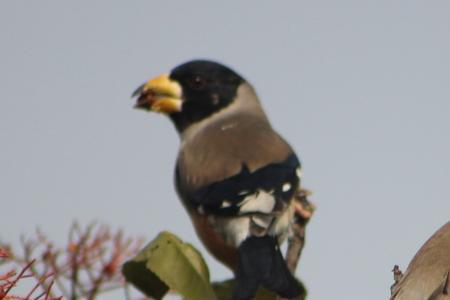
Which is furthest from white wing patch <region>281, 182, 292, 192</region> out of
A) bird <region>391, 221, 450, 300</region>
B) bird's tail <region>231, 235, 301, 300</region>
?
bird <region>391, 221, 450, 300</region>

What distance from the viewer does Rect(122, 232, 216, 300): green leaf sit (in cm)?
328

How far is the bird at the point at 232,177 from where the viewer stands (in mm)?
3973

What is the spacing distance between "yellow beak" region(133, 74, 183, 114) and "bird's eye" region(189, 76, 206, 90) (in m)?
0.11

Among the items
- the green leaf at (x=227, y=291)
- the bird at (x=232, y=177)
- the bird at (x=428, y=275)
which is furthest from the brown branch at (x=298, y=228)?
the bird at (x=428, y=275)

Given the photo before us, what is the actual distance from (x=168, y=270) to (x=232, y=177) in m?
0.99

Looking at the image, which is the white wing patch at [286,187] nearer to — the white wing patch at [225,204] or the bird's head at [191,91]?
the white wing patch at [225,204]

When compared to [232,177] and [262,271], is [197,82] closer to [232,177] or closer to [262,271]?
[232,177]

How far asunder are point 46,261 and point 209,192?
1088 millimetres

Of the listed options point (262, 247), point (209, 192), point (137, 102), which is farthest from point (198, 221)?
point (137, 102)

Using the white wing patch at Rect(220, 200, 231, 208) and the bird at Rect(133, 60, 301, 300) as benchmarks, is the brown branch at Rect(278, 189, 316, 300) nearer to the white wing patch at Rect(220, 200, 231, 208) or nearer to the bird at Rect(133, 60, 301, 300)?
the bird at Rect(133, 60, 301, 300)

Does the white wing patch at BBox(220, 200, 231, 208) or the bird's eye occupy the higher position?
the bird's eye

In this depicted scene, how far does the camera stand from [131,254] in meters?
3.77

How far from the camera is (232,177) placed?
4.26 metres

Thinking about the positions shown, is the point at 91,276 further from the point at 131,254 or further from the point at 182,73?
the point at 182,73
